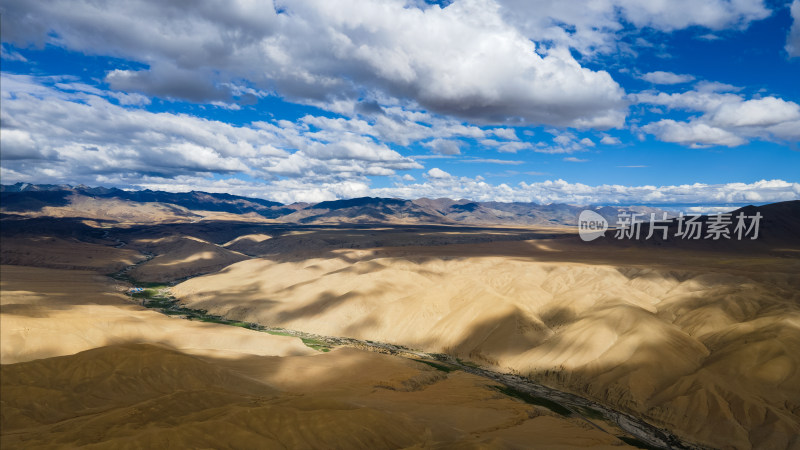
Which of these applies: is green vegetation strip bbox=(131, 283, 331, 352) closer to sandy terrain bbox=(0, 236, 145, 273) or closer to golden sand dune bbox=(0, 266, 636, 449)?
golden sand dune bbox=(0, 266, 636, 449)

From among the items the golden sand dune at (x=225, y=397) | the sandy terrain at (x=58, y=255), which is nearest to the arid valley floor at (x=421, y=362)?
the golden sand dune at (x=225, y=397)

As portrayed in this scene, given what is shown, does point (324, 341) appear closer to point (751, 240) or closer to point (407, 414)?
point (407, 414)

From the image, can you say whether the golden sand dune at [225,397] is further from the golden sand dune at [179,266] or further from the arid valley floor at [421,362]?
the golden sand dune at [179,266]

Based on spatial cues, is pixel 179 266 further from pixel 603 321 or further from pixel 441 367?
pixel 603 321

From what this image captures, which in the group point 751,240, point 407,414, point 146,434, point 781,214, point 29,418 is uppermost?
point 781,214

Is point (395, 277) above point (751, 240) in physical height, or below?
below

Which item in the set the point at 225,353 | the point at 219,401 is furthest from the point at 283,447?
the point at 225,353
